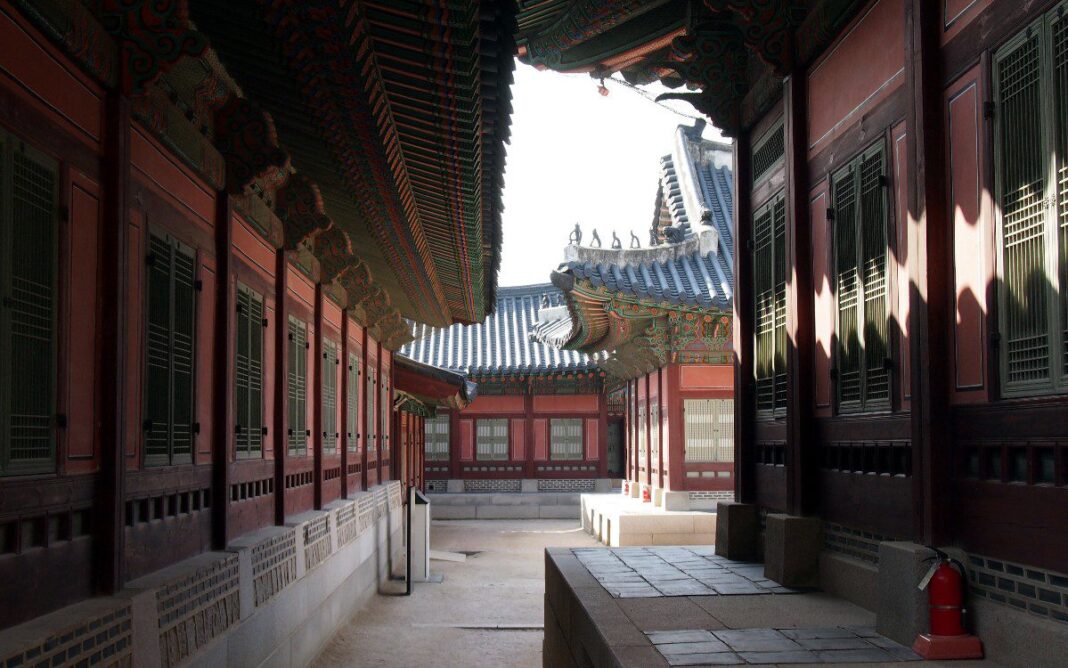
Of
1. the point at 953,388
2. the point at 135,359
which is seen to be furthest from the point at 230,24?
the point at 953,388

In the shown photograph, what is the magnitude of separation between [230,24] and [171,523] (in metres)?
3.37

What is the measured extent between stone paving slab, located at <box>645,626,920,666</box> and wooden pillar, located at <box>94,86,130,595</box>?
3002mm

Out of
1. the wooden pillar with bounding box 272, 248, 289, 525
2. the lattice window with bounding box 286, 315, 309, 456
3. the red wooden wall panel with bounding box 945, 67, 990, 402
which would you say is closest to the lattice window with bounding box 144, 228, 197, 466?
the wooden pillar with bounding box 272, 248, 289, 525

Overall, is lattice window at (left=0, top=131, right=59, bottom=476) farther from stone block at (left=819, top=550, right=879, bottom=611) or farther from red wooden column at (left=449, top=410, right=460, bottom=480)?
red wooden column at (left=449, top=410, right=460, bottom=480)

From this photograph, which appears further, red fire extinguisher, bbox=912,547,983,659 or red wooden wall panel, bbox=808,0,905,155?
red wooden wall panel, bbox=808,0,905,155

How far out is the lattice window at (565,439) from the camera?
36375 mm

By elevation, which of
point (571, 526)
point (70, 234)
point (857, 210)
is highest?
point (857, 210)

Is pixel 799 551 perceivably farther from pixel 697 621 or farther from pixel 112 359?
pixel 112 359

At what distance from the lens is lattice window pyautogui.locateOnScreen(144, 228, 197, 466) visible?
22.8ft

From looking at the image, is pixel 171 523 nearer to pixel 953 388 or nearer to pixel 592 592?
pixel 592 592

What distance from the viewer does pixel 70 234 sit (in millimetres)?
5477

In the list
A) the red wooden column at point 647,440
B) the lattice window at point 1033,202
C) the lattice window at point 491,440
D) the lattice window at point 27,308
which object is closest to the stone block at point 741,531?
the lattice window at point 1033,202

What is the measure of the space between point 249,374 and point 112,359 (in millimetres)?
3902

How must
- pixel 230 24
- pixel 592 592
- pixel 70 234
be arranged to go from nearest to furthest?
pixel 70 234
pixel 230 24
pixel 592 592
